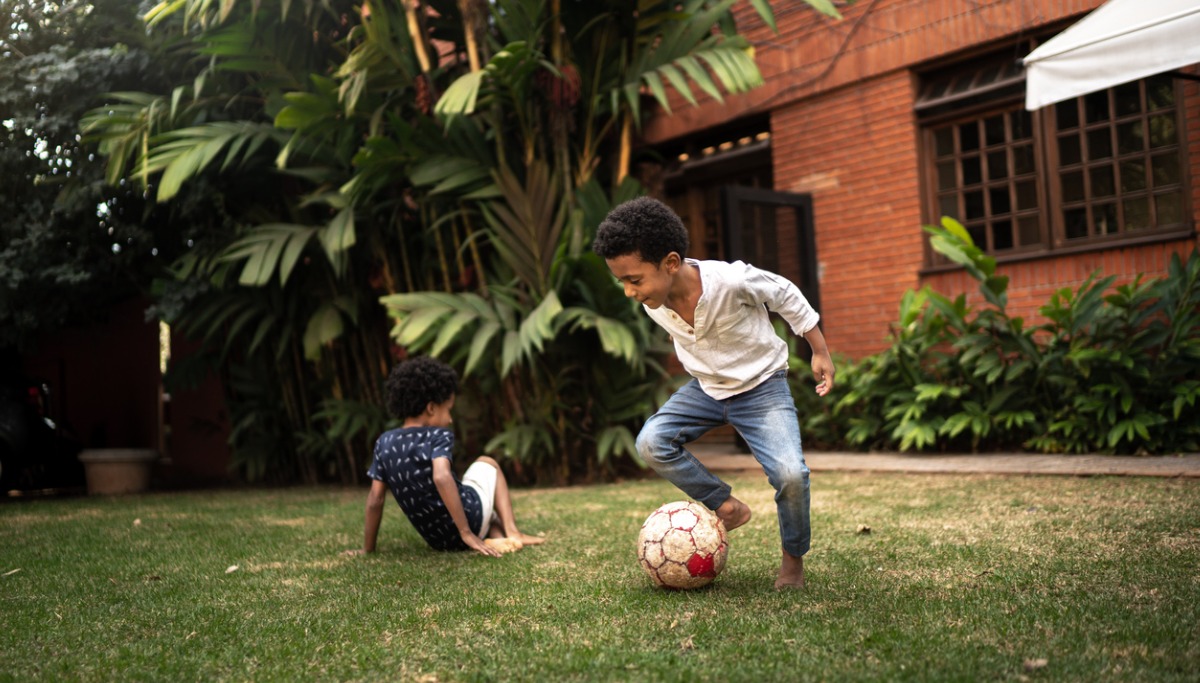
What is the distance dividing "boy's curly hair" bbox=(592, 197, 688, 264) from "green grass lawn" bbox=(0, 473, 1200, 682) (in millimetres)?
1236

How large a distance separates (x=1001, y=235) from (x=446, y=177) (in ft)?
15.4

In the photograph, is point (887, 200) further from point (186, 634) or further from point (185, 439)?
point (185, 439)

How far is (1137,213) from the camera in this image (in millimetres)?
7898

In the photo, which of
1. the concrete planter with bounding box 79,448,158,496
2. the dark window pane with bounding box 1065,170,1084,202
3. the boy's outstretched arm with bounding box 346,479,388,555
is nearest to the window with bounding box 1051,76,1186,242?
the dark window pane with bounding box 1065,170,1084,202

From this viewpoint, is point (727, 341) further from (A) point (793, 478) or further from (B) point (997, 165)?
(B) point (997, 165)

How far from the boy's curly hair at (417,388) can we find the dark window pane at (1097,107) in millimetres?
5876

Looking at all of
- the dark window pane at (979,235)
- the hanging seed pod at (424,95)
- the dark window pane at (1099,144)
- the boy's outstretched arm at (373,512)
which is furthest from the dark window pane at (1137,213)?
the boy's outstretched arm at (373,512)

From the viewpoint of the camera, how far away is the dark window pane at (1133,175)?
7863 millimetres

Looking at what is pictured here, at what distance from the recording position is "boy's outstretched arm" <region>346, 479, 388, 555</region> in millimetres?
4949

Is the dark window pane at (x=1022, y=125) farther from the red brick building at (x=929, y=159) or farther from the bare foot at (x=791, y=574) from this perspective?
the bare foot at (x=791, y=574)

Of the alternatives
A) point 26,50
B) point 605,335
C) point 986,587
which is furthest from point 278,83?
point 986,587

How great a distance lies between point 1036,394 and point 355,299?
5.44 meters

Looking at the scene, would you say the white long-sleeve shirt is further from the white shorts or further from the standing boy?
the white shorts

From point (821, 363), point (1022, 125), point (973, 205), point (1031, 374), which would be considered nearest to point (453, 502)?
point (821, 363)
